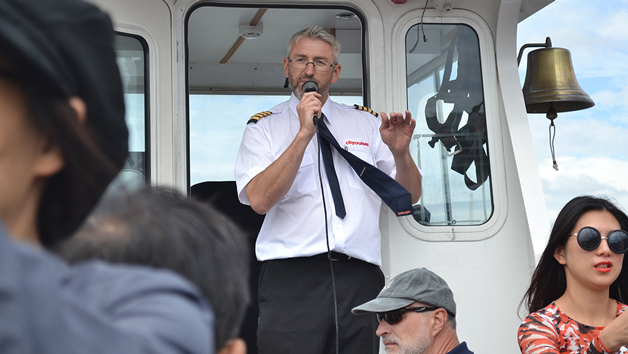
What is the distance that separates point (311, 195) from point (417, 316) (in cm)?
71

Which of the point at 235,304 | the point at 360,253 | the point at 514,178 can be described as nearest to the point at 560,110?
the point at 514,178

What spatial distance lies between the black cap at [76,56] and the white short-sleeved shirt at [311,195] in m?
2.17

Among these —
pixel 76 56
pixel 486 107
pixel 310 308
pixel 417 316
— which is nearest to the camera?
pixel 76 56

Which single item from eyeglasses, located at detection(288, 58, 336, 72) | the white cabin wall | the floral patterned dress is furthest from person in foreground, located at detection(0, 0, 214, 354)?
the white cabin wall

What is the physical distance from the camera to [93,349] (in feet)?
1.30

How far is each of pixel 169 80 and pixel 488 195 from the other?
1.52 metres

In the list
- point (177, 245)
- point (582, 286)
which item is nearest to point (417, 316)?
point (582, 286)

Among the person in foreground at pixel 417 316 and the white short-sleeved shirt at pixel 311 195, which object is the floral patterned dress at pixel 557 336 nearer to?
the person in foreground at pixel 417 316

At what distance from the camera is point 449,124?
128 inches

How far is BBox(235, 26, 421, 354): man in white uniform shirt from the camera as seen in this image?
8.66 feet

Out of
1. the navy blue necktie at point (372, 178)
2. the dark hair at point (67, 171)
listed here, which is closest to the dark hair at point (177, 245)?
the dark hair at point (67, 171)

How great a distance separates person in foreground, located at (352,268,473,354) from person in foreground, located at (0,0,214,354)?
1.83 m

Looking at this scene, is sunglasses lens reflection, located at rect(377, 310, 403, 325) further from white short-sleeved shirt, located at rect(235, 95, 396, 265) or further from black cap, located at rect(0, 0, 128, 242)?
black cap, located at rect(0, 0, 128, 242)

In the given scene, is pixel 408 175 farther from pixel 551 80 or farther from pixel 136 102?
pixel 136 102
